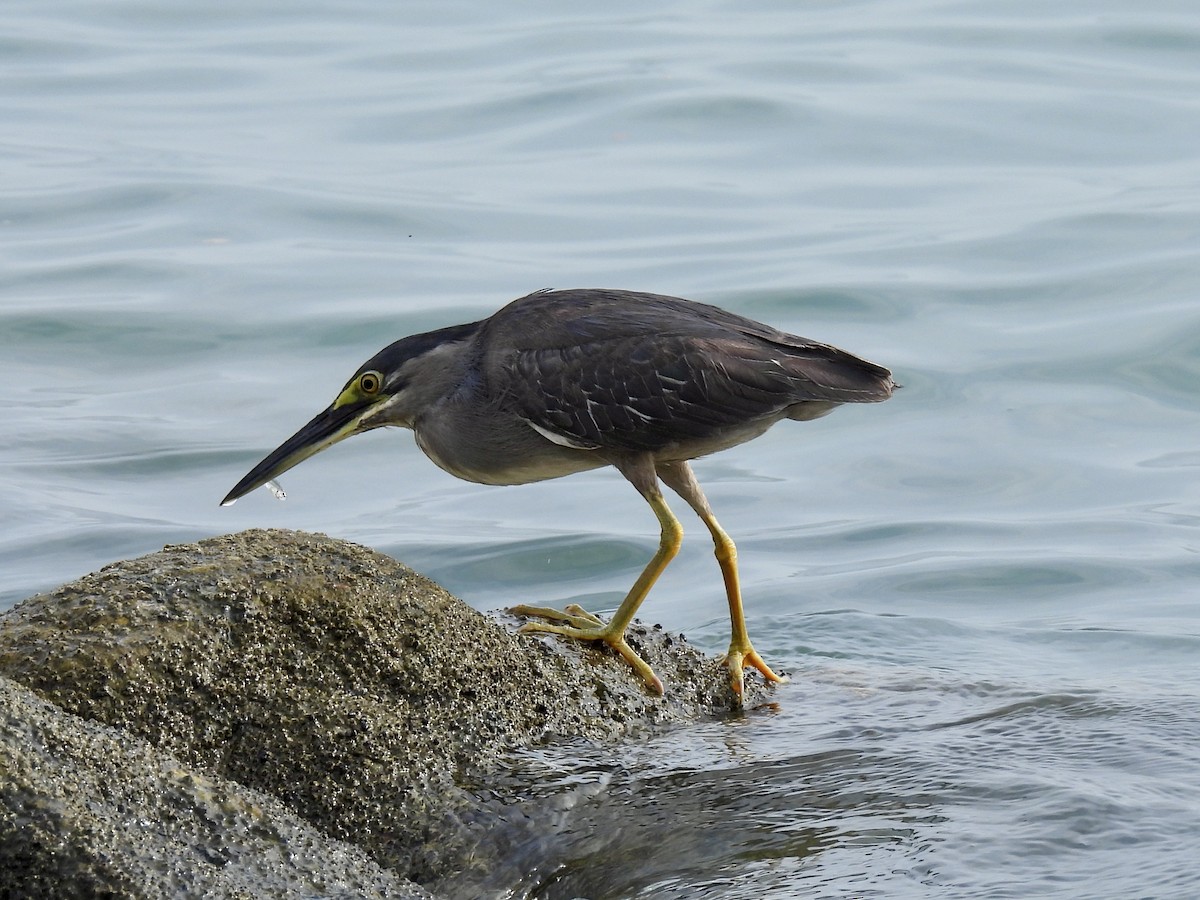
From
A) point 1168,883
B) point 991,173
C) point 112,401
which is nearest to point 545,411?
point 1168,883

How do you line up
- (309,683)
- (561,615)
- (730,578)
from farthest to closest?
1. (730,578)
2. (561,615)
3. (309,683)

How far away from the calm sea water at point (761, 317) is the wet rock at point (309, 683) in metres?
0.27

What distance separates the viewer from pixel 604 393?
5.46m

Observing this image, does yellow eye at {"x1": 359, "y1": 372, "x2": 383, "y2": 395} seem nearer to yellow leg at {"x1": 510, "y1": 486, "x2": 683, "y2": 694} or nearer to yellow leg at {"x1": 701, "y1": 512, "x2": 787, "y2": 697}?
yellow leg at {"x1": 510, "y1": 486, "x2": 683, "y2": 694}

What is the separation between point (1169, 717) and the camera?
5445 millimetres

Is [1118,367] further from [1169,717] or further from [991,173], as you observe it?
[1169,717]

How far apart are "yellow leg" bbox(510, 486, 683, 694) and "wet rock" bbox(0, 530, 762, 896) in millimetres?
573

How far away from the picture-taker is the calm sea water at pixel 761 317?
4.65 meters

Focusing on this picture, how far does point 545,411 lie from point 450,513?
3.94 meters

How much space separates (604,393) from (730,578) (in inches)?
30.1

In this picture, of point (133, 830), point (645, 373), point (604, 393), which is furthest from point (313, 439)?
point (133, 830)

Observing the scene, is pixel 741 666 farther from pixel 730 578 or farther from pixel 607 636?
pixel 607 636

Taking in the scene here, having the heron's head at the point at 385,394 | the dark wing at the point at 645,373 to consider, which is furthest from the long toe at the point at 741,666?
the heron's head at the point at 385,394

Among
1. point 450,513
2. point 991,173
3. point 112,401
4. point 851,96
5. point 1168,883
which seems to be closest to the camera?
point 1168,883
